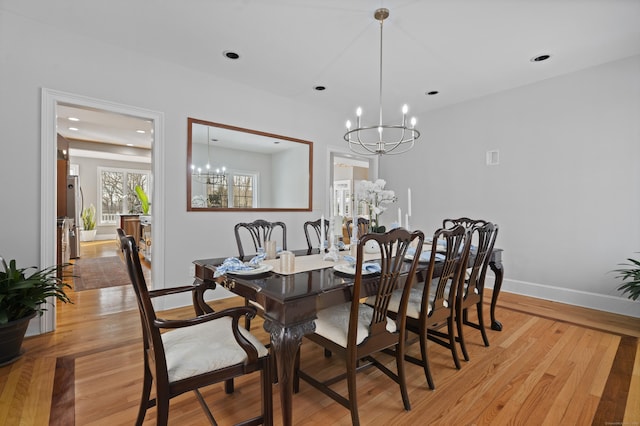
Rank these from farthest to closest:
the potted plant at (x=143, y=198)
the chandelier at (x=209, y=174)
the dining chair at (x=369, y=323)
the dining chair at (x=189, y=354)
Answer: the potted plant at (x=143, y=198)
the chandelier at (x=209, y=174)
the dining chair at (x=369, y=323)
the dining chair at (x=189, y=354)

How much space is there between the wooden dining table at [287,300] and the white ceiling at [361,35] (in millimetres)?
2145

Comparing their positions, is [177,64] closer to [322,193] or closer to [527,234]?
[322,193]

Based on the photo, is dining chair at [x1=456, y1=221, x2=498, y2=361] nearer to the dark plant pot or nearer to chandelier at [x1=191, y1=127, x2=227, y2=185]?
chandelier at [x1=191, y1=127, x2=227, y2=185]

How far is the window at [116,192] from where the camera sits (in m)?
9.47

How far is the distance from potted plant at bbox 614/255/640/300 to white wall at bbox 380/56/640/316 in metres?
0.09

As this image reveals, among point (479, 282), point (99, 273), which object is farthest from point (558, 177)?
point (99, 273)

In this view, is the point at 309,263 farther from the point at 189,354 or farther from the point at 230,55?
the point at 230,55

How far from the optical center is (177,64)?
3406 millimetres

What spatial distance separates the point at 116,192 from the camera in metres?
9.73

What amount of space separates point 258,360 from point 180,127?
2.97 meters

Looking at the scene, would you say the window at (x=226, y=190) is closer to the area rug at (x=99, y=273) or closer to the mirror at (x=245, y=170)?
the mirror at (x=245, y=170)

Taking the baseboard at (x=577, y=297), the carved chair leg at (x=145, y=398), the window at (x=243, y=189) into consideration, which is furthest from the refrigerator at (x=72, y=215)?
the baseboard at (x=577, y=297)

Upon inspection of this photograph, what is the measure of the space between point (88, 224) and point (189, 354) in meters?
9.85

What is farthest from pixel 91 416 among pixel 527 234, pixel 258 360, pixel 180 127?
pixel 527 234
